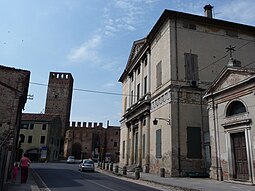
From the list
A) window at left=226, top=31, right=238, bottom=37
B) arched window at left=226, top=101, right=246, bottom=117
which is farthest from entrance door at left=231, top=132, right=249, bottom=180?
window at left=226, top=31, right=238, bottom=37

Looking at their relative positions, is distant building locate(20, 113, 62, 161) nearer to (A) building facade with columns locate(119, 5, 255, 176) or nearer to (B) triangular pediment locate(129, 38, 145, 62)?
(B) triangular pediment locate(129, 38, 145, 62)

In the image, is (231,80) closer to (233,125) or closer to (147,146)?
(233,125)

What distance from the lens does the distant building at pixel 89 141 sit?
2862 inches

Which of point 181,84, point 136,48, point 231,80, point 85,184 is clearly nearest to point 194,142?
point 181,84

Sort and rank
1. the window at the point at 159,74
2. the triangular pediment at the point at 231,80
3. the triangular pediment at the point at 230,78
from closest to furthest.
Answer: the triangular pediment at the point at 230,78 → the triangular pediment at the point at 231,80 → the window at the point at 159,74

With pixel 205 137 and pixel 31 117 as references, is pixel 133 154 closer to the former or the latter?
pixel 205 137

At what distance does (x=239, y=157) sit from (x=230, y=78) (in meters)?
5.02

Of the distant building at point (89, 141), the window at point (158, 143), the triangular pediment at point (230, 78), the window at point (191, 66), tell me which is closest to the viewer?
the triangular pediment at point (230, 78)

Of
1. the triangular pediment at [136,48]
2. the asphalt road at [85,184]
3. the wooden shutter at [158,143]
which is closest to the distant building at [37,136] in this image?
the triangular pediment at [136,48]

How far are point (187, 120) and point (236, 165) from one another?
616 cm

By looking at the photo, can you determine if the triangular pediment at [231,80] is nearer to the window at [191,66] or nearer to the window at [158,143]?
the window at [191,66]

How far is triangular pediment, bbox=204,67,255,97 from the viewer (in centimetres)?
1585

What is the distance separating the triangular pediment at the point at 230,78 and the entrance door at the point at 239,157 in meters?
3.20

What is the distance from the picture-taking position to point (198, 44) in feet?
79.2
